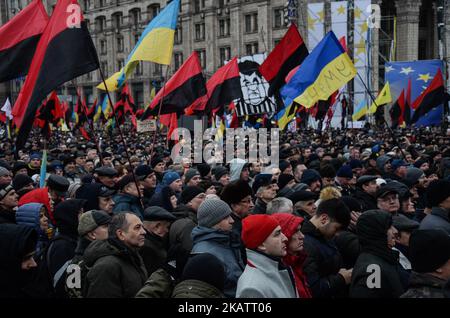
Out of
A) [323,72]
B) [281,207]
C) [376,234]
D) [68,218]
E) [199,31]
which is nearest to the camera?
[376,234]

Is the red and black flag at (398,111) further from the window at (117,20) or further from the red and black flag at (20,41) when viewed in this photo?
the window at (117,20)

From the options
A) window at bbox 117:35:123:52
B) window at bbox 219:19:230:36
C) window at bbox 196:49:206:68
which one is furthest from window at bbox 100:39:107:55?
window at bbox 219:19:230:36

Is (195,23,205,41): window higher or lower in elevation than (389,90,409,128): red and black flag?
higher

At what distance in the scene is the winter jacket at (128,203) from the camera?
679cm

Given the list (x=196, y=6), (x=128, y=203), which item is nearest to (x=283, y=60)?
(x=128, y=203)

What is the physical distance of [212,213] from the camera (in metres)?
4.70

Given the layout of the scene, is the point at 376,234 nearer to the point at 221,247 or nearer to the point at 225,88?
the point at 221,247

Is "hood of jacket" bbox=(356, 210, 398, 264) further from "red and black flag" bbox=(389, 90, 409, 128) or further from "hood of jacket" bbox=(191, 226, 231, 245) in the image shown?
"red and black flag" bbox=(389, 90, 409, 128)

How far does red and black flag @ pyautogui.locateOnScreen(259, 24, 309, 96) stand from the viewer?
11.0 meters

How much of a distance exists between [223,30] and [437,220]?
43845mm

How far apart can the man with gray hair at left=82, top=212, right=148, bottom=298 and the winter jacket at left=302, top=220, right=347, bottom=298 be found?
133cm

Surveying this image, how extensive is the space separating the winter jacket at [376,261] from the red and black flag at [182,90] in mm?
7126
